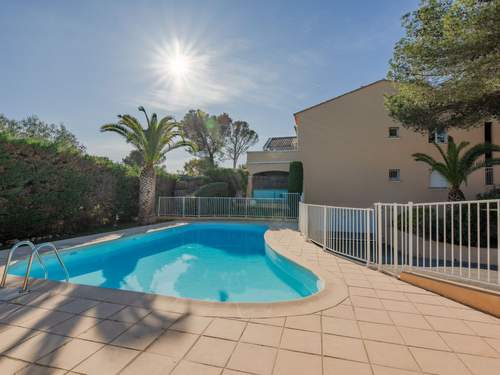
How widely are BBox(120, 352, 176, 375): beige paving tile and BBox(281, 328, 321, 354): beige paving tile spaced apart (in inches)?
44.4

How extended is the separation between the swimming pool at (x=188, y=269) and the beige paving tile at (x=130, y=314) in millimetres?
2094

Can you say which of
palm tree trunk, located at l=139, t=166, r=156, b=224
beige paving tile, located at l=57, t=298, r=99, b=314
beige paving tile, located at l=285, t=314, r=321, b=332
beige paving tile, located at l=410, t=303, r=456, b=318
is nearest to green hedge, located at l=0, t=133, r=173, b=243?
palm tree trunk, located at l=139, t=166, r=156, b=224

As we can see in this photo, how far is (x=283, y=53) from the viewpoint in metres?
9.32

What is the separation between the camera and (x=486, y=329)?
2807 millimetres

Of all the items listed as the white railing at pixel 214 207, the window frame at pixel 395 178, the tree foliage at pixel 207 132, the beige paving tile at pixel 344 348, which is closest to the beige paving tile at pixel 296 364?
the beige paving tile at pixel 344 348

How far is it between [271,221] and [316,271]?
9.22 meters

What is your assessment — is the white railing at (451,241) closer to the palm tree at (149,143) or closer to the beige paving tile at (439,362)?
the beige paving tile at (439,362)

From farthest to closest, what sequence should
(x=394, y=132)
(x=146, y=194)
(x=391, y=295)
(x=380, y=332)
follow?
(x=394, y=132), (x=146, y=194), (x=391, y=295), (x=380, y=332)

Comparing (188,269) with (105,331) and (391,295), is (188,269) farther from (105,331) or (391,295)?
(391,295)

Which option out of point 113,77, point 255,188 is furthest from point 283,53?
point 255,188

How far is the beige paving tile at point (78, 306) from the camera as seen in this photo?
3.11 meters

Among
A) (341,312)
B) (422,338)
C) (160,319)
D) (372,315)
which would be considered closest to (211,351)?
(160,319)

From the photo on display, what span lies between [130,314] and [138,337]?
0.60m

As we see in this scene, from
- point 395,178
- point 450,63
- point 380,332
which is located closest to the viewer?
point 380,332
